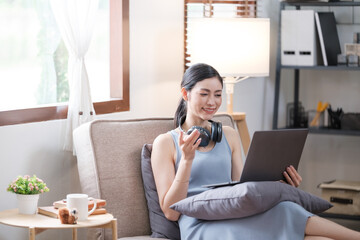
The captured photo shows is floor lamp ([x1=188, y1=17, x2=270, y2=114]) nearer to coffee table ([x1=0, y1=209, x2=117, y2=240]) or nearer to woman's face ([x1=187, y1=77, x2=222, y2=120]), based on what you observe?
woman's face ([x1=187, y1=77, x2=222, y2=120])

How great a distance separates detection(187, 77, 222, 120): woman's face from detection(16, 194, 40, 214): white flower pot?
0.73 metres

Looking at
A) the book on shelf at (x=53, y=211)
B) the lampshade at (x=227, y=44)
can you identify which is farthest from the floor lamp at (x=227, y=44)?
the book on shelf at (x=53, y=211)

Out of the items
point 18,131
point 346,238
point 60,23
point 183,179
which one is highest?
point 60,23

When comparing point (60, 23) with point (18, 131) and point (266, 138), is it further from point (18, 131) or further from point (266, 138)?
point (266, 138)

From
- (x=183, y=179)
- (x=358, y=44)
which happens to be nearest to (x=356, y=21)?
(x=358, y=44)

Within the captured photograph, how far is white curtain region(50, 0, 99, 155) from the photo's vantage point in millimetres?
2889

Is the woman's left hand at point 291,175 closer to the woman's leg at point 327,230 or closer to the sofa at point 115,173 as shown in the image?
the woman's leg at point 327,230

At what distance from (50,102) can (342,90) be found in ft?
7.68

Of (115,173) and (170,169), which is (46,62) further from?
(170,169)

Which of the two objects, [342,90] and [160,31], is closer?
[160,31]

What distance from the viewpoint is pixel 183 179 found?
8.20ft

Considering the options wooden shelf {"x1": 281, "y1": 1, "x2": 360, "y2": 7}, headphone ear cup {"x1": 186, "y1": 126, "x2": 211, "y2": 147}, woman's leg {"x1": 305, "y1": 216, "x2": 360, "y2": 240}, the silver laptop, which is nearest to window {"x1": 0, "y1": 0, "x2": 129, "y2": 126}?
headphone ear cup {"x1": 186, "y1": 126, "x2": 211, "y2": 147}

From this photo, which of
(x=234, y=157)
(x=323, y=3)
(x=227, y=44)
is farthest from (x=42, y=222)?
(x=323, y=3)

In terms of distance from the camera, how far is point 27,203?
7.84 feet
